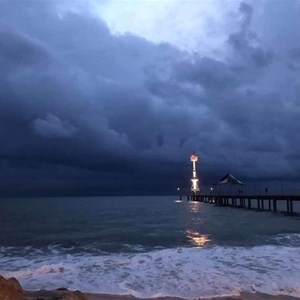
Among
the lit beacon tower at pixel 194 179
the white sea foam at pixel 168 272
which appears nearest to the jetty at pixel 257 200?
the lit beacon tower at pixel 194 179

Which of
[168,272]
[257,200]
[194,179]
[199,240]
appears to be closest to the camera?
[168,272]

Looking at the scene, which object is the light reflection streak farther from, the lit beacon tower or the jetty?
the lit beacon tower

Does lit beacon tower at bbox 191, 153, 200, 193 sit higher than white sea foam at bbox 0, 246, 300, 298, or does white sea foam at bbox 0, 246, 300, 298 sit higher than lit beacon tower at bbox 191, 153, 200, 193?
lit beacon tower at bbox 191, 153, 200, 193

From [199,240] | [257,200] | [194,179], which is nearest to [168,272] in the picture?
[199,240]

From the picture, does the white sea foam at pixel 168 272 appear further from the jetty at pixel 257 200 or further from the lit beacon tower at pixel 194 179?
the lit beacon tower at pixel 194 179

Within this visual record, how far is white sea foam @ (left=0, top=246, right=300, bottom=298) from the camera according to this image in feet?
43.3

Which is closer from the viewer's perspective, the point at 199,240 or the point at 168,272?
the point at 168,272

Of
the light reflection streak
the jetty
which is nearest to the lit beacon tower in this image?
the jetty

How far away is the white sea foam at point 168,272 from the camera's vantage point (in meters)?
13.2

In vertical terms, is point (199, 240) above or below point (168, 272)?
above

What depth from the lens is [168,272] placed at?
1559cm

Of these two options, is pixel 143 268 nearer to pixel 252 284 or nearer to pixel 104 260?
pixel 104 260

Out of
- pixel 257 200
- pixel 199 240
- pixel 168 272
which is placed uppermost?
pixel 257 200

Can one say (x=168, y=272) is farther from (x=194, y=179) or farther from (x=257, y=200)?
(x=194, y=179)
